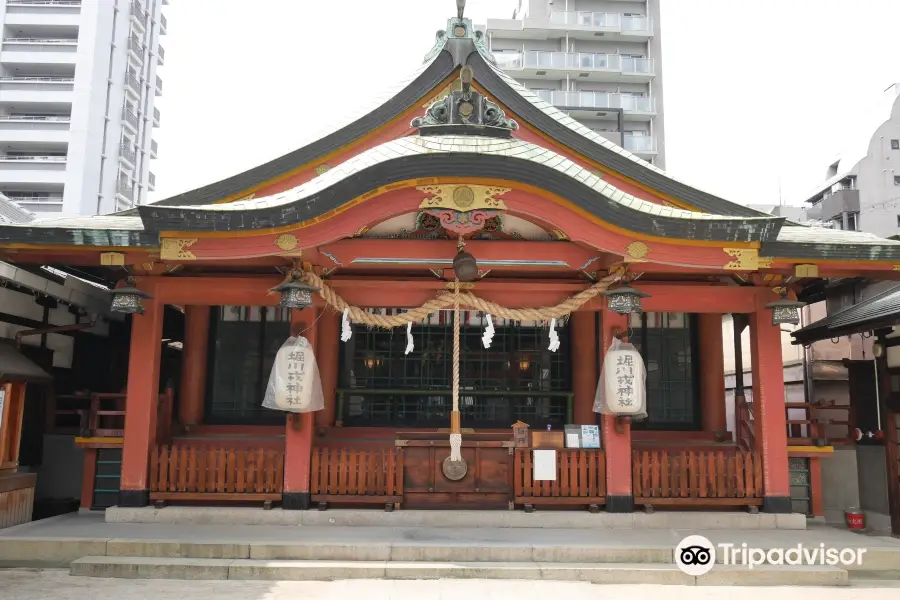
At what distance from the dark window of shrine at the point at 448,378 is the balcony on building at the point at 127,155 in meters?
41.8

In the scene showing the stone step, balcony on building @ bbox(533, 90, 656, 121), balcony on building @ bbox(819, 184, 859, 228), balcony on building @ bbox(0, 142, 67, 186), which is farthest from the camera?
balcony on building @ bbox(533, 90, 656, 121)

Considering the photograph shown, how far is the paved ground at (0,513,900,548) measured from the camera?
8812 millimetres

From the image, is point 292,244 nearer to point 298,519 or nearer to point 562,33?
point 298,519

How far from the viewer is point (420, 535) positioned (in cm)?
917

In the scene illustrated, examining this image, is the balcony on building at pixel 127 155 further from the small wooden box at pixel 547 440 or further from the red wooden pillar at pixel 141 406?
the small wooden box at pixel 547 440

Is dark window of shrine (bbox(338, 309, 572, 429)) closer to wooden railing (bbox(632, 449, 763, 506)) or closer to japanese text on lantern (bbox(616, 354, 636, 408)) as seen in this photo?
wooden railing (bbox(632, 449, 763, 506))

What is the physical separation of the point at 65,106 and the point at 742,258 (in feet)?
156

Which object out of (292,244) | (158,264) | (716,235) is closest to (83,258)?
(158,264)

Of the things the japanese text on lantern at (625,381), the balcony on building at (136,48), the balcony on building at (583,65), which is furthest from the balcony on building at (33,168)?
the japanese text on lantern at (625,381)

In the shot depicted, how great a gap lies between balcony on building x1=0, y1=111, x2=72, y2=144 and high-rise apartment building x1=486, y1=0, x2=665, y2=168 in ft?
93.9

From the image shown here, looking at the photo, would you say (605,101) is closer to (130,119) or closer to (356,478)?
(130,119)

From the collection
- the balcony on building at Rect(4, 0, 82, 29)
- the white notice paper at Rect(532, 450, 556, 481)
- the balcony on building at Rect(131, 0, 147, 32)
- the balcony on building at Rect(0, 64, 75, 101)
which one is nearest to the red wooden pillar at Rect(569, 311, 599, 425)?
the white notice paper at Rect(532, 450, 556, 481)

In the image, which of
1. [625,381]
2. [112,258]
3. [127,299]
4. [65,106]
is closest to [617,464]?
[625,381]

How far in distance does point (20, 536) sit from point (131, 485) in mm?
1502
